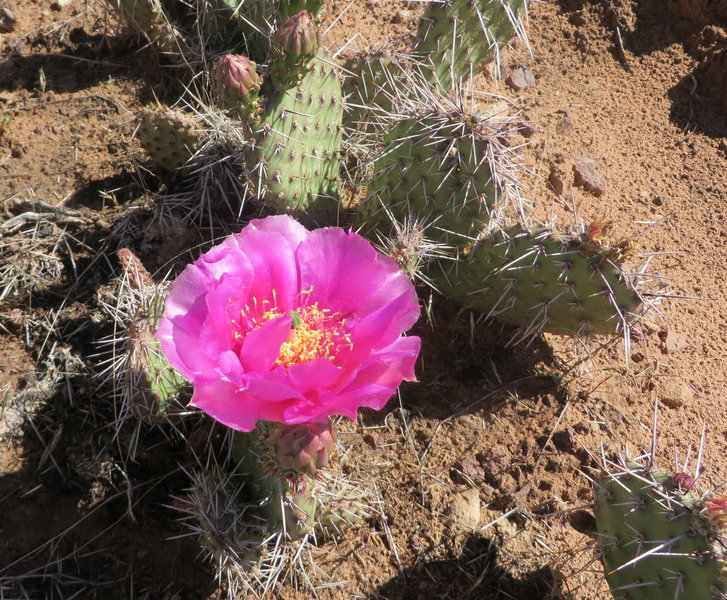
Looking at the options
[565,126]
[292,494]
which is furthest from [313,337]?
[565,126]

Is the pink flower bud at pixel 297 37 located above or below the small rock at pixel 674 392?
above

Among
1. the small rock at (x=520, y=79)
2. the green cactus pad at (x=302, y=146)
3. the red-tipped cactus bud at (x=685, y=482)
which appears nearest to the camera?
the red-tipped cactus bud at (x=685, y=482)

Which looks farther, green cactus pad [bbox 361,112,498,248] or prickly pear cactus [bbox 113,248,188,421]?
green cactus pad [bbox 361,112,498,248]

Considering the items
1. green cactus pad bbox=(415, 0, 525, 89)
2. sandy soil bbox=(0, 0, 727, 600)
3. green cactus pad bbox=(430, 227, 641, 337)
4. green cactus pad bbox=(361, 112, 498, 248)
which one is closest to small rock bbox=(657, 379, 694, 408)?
sandy soil bbox=(0, 0, 727, 600)

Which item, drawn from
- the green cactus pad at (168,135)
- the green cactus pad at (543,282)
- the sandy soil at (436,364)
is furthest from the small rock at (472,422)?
the green cactus pad at (168,135)

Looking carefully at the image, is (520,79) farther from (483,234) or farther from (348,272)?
(348,272)

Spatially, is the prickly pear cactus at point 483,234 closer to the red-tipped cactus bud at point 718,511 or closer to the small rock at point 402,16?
the red-tipped cactus bud at point 718,511

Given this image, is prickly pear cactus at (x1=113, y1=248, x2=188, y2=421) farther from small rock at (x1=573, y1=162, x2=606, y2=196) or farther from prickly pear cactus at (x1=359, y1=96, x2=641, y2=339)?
small rock at (x1=573, y1=162, x2=606, y2=196)

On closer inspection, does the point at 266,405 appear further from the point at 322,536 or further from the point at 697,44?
the point at 697,44
